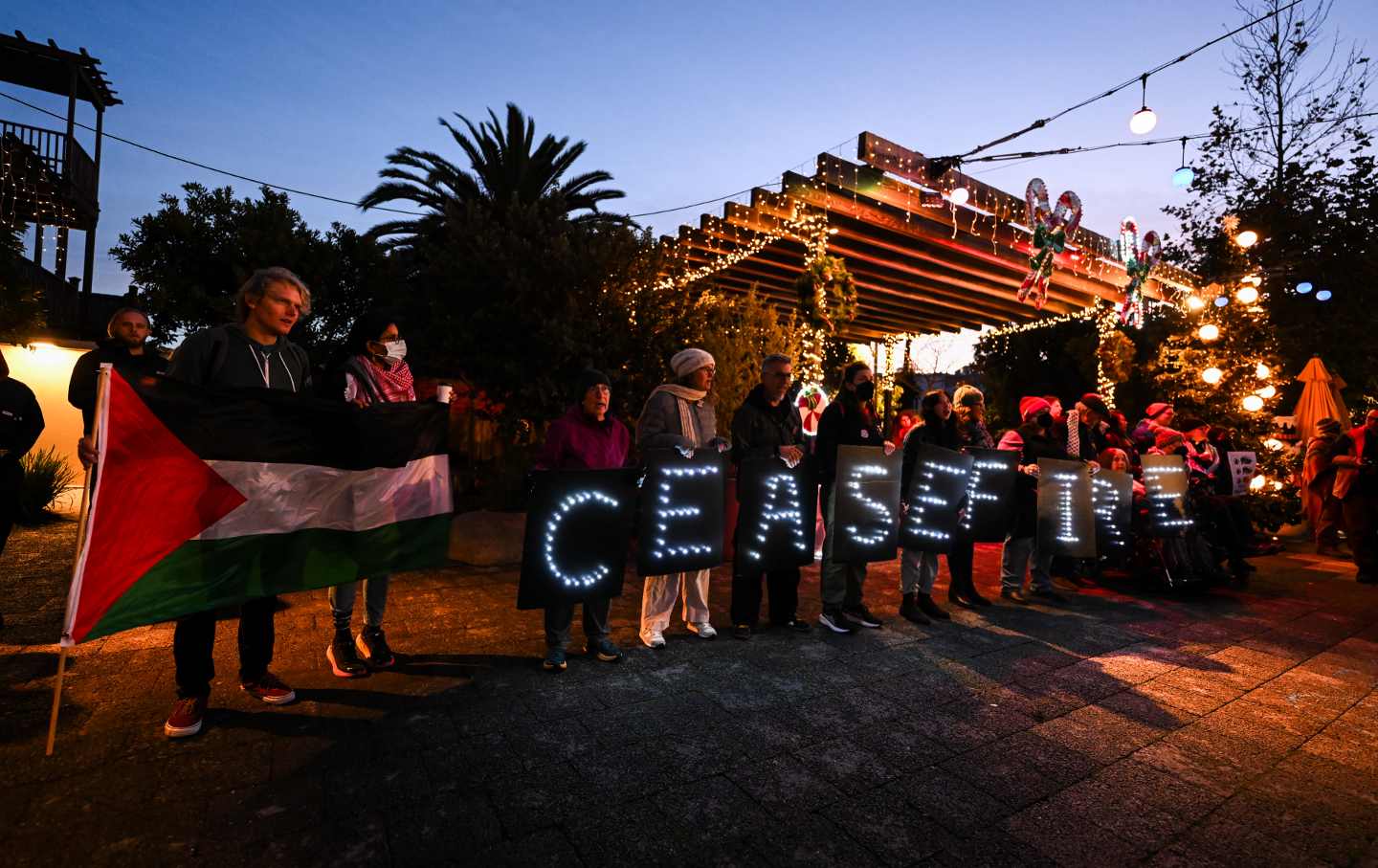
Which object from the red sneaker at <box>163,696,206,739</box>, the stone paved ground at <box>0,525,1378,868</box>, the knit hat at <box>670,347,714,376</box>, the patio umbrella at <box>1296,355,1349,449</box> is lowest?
the stone paved ground at <box>0,525,1378,868</box>

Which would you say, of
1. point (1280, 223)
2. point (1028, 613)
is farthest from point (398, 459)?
point (1280, 223)

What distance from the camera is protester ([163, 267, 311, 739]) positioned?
303 cm

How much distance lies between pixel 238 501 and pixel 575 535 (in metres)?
1.66

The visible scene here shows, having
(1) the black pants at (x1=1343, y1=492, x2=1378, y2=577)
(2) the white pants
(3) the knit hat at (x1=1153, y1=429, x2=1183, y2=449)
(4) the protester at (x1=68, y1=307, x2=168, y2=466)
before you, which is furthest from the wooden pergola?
(1) the black pants at (x1=1343, y1=492, x2=1378, y2=577)

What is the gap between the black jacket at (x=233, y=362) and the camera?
3.10m

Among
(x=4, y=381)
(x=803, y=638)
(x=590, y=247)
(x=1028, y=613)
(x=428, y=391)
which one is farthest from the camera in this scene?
(x=428, y=391)

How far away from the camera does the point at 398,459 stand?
376 cm

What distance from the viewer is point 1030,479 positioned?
6.12 meters

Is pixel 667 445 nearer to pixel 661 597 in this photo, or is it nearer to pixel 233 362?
pixel 661 597

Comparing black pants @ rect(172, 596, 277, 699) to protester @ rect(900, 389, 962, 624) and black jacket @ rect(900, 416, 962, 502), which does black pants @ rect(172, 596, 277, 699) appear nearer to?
protester @ rect(900, 389, 962, 624)

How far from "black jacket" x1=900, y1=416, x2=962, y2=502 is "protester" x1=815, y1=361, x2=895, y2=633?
473mm

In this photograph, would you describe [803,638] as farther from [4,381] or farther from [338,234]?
[338,234]

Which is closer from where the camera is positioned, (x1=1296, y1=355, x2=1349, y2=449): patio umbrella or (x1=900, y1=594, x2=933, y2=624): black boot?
(x1=900, y1=594, x2=933, y2=624): black boot

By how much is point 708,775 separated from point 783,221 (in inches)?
313
